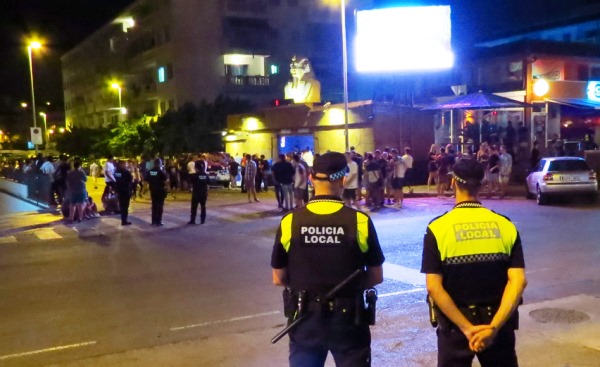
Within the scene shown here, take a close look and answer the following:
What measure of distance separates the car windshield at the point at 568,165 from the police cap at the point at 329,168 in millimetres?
15636

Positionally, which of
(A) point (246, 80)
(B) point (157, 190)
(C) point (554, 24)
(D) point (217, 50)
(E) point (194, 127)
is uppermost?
(C) point (554, 24)

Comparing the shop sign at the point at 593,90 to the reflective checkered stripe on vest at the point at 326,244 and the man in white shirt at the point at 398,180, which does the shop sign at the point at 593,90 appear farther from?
the reflective checkered stripe on vest at the point at 326,244

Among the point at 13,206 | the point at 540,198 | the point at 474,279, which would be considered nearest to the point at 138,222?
the point at 13,206

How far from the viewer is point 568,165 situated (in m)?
17.7

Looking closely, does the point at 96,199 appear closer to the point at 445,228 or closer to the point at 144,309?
the point at 144,309

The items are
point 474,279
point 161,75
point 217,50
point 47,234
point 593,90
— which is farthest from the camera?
point 161,75

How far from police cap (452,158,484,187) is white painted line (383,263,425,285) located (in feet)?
17.0

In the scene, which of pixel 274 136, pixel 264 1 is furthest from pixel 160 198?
pixel 264 1

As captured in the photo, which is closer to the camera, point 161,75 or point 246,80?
point 246,80

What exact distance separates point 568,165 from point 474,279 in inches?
632

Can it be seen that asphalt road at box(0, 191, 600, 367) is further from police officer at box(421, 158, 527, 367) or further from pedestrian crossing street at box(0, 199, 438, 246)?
police officer at box(421, 158, 527, 367)

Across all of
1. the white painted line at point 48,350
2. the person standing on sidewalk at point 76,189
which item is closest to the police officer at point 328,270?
the white painted line at point 48,350

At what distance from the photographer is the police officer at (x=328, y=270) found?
3.29 m

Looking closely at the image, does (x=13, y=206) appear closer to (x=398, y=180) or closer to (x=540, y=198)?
(x=398, y=180)
